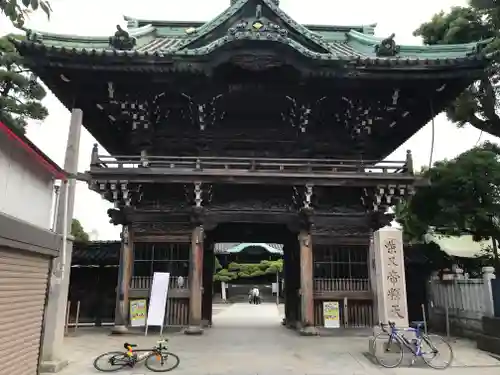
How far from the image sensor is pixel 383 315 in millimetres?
9508

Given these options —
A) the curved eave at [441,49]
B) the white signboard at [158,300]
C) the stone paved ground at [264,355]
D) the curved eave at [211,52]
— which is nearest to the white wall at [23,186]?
the stone paved ground at [264,355]

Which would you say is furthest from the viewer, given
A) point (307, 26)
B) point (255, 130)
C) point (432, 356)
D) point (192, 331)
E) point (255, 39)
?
point (307, 26)

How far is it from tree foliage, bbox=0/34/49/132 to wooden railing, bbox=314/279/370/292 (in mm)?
11908

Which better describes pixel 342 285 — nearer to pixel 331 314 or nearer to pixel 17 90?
pixel 331 314

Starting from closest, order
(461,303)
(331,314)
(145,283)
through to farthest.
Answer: (331,314) → (145,283) → (461,303)

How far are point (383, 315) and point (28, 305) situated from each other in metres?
7.33

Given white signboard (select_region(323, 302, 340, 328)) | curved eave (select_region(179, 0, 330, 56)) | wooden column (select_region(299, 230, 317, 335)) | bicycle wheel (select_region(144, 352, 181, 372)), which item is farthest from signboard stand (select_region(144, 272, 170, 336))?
curved eave (select_region(179, 0, 330, 56))

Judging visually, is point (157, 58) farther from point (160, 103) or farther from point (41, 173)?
A: point (41, 173)

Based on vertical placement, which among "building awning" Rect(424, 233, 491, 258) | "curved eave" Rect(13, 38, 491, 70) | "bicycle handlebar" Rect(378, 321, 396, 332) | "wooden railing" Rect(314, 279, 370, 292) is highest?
"curved eave" Rect(13, 38, 491, 70)

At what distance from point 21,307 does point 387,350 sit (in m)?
7.33

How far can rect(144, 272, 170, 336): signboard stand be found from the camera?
40.1 feet

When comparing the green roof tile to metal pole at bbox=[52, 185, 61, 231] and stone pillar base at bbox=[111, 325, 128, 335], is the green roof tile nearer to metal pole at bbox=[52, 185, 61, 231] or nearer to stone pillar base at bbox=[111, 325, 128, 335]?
metal pole at bbox=[52, 185, 61, 231]

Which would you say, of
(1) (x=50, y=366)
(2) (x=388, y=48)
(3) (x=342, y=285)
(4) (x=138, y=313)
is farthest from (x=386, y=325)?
(2) (x=388, y=48)

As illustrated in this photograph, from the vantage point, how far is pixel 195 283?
12703 millimetres
